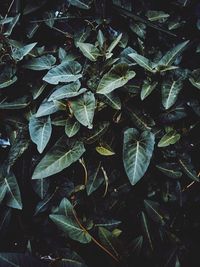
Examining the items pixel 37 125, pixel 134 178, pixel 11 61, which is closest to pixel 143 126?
pixel 134 178

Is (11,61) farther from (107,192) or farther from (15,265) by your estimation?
(15,265)

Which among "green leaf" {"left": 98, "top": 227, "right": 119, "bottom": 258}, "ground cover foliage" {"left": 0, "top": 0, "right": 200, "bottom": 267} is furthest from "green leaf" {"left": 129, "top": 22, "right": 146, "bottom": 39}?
"green leaf" {"left": 98, "top": 227, "right": 119, "bottom": 258}

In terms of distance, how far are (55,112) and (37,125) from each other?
0.38 feet

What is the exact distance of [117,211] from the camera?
1.76 metres

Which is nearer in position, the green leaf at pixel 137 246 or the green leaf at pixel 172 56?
the green leaf at pixel 137 246

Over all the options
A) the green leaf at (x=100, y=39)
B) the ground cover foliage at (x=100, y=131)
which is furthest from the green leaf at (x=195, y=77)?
the green leaf at (x=100, y=39)

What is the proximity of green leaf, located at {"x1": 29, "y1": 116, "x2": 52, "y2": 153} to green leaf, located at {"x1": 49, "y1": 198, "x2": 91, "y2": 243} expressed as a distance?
0.32m

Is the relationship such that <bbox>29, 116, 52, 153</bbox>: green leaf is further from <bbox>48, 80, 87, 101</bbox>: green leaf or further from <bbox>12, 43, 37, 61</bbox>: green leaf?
<bbox>12, 43, 37, 61</bbox>: green leaf

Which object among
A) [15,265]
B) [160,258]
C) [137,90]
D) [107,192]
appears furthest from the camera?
[107,192]

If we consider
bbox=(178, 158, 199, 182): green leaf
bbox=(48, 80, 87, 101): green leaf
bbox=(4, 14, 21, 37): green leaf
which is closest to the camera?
bbox=(48, 80, 87, 101): green leaf

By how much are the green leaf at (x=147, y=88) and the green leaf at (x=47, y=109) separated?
1.38ft

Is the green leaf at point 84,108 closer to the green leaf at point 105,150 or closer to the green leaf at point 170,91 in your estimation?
the green leaf at point 105,150

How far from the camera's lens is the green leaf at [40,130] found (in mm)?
1553

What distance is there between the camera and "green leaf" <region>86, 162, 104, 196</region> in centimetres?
166
